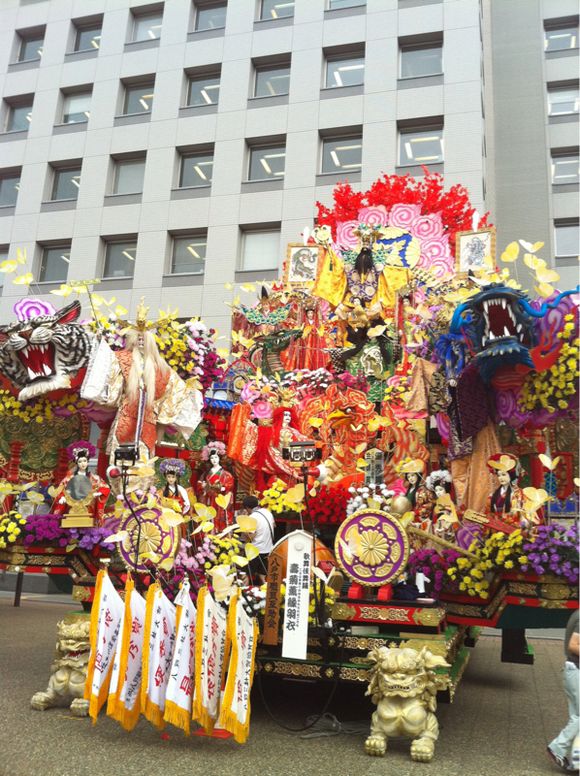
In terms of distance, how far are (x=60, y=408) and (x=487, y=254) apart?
7.13m

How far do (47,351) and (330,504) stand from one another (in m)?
4.02

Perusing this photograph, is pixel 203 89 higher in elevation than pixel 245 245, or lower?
higher

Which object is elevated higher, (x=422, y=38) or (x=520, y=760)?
(x=422, y=38)

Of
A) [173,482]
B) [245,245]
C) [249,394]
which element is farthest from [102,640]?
[245,245]

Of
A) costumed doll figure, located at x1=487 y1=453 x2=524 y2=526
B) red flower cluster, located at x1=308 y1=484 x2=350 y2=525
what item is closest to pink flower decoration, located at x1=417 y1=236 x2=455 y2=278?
red flower cluster, located at x1=308 y1=484 x2=350 y2=525

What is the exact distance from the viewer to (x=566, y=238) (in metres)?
19.6

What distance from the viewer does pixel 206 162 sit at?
2056cm

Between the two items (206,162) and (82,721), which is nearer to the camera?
(82,721)

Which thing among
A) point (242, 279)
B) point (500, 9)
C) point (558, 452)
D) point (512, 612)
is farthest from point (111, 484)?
point (500, 9)

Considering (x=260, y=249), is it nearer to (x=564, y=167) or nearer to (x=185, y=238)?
(x=185, y=238)

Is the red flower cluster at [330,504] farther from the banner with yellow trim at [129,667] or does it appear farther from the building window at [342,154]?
the building window at [342,154]

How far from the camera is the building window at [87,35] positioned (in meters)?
22.9

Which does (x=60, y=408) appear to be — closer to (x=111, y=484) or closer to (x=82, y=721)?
(x=111, y=484)

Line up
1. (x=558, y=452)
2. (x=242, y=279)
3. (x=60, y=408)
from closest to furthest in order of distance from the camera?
(x=558, y=452) → (x=60, y=408) → (x=242, y=279)
